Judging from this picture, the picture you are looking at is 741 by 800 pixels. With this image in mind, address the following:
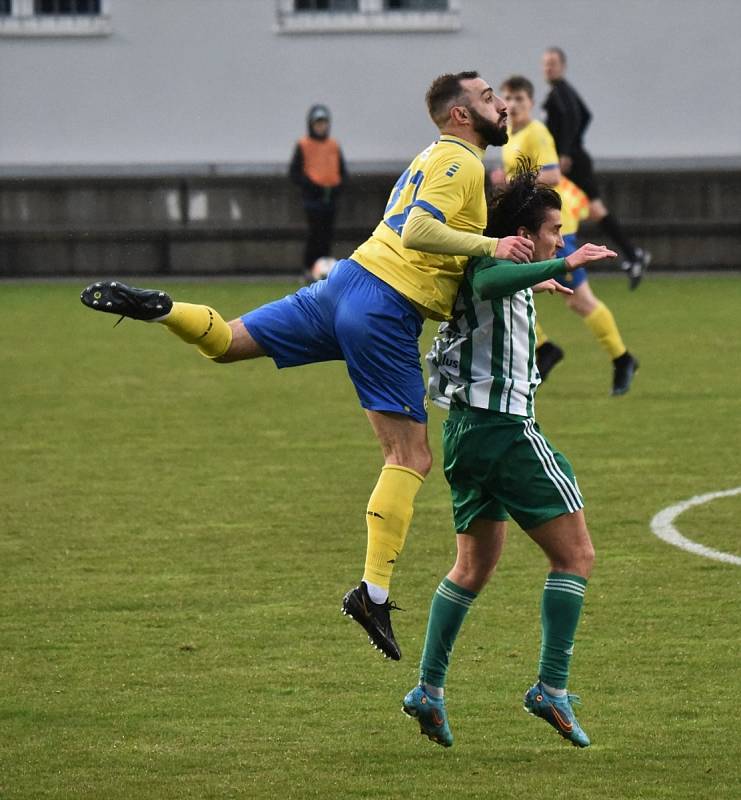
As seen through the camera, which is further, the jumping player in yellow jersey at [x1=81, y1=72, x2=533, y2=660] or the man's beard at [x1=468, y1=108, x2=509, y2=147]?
the man's beard at [x1=468, y1=108, x2=509, y2=147]

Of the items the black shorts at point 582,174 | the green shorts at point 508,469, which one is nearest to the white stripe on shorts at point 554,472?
the green shorts at point 508,469

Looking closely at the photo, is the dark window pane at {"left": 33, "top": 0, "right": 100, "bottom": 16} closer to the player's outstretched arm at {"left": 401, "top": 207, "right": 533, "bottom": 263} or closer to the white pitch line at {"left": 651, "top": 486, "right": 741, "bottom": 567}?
the white pitch line at {"left": 651, "top": 486, "right": 741, "bottom": 567}

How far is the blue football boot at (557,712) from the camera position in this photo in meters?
5.48

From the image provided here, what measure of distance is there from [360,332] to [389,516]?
2.07 ft

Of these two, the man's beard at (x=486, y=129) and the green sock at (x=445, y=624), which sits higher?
the man's beard at (x=486, y=129)

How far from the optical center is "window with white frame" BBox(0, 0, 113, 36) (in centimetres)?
2669

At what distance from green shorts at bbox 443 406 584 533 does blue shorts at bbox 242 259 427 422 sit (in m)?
0.76

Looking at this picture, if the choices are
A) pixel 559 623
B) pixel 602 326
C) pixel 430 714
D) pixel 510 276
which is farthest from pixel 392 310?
pixel 602 326

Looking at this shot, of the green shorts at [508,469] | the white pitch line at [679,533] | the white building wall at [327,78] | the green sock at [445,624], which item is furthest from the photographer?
the white building wall at [327,78]

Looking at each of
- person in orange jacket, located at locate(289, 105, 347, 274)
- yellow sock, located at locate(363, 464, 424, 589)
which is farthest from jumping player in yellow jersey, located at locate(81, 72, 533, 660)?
person in orange jacket, located at locate(289, 105, 347, 274)

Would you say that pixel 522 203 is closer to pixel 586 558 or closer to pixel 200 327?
pixel 586 558

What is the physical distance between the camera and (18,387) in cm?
1459

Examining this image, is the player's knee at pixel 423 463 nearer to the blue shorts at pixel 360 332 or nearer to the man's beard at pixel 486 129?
the blue shorts at pixel 360 332

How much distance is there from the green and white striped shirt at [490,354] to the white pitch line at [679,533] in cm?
279
